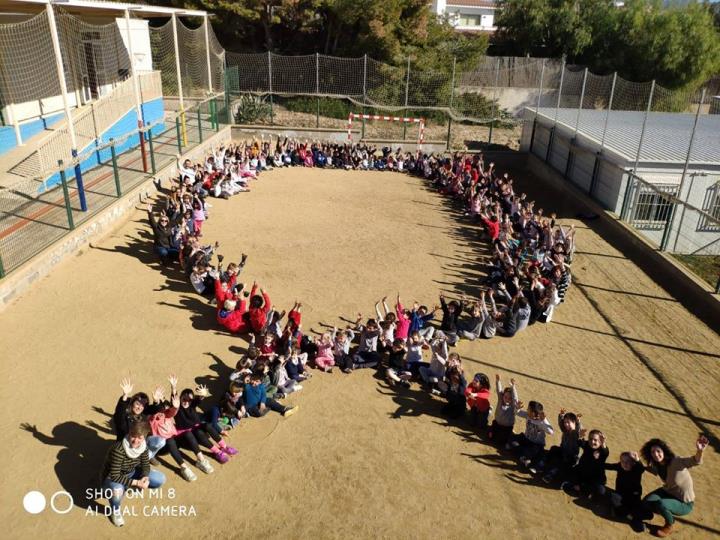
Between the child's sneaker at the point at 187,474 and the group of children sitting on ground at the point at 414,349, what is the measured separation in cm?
1

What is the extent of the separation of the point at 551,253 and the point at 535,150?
1064cm

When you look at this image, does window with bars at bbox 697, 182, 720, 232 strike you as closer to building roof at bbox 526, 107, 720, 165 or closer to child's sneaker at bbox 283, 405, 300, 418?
building roof at bbox 526, 107, 720, 165

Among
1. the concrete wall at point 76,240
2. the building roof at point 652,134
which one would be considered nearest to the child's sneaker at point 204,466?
the concrete wall at point 76,240

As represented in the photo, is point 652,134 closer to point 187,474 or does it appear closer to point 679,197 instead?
point 679,197

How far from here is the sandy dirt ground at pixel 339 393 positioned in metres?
5.53

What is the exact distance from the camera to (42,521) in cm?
523

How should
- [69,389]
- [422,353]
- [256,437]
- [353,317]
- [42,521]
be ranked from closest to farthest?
[42,521] → [256,437] → [69,389] → [422,353] → [353,317]

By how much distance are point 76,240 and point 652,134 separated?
1626 centimetres

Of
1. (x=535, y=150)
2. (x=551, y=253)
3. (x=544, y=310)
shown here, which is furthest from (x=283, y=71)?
(x=544, y=310)

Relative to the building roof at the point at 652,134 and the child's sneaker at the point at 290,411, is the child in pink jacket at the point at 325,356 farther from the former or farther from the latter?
the building roof at the point at 652,134

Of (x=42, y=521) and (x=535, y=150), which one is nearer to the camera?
(x=42, y=521)

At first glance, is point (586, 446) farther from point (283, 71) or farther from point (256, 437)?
point (283, 71)

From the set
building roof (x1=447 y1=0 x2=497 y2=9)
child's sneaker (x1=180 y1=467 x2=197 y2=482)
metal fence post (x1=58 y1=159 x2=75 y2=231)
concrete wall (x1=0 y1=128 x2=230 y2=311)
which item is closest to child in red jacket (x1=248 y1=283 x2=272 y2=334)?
child's sneaker (x1=180 y1=467 x2=197 y2=482)

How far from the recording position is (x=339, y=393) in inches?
293
